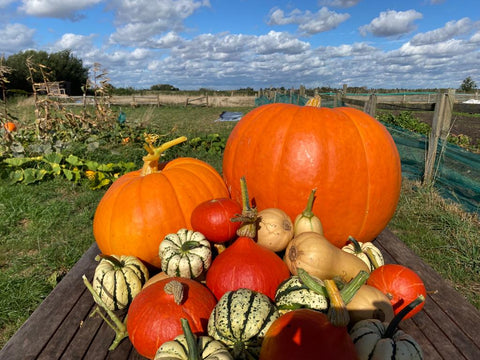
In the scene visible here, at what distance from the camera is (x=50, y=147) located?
7629 mm

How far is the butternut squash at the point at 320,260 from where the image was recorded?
6.89ft

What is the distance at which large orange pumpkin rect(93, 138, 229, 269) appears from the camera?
8.47 ft

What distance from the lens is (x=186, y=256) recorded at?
7.19ft

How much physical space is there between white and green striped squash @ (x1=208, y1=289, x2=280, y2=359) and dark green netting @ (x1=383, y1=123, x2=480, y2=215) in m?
4.31

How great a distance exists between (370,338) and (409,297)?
2.09ft

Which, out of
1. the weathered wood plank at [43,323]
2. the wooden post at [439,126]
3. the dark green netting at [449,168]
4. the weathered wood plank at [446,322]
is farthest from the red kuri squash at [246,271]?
the wooden post at [439,126]

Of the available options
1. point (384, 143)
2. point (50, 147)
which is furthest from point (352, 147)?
point (50, 147)

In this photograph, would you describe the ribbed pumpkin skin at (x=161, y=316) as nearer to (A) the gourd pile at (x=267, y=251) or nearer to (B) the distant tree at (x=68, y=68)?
(A) the gourd pile at (x=267, y=251)

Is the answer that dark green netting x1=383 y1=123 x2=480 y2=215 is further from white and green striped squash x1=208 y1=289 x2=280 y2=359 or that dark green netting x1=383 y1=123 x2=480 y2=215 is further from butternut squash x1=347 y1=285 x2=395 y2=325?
white and green striped squash x1=208 y1=289 x2=280 y2=359

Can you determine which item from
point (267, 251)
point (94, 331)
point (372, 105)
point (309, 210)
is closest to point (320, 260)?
point (267, 251)

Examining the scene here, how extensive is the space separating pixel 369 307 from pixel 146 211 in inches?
63.6

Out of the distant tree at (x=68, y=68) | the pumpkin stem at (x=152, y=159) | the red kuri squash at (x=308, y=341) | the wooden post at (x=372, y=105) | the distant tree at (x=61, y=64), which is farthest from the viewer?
the distant tree at (x=68, y=68)

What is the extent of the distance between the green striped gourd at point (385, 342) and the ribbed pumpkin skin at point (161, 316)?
0.76m

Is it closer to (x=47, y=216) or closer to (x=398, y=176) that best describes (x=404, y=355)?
(x=398, y=176)
